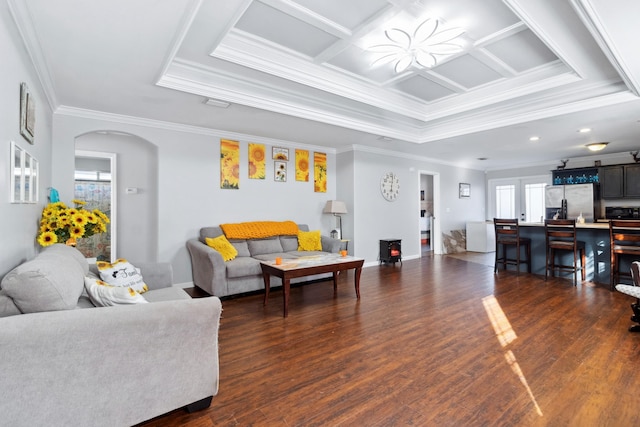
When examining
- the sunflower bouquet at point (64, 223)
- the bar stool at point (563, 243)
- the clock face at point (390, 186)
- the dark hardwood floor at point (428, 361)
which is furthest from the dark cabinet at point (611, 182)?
the sunflower bouquet at point (64, 223)

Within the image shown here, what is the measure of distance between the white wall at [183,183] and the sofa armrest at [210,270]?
49cm

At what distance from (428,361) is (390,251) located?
4.19 meters

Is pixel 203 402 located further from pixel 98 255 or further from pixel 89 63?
pixel 98 255

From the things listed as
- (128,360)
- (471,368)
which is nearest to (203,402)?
(128,360)

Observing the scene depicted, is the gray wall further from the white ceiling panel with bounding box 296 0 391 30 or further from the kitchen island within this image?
the white ceiling panel with bounding box 296 0 391 30

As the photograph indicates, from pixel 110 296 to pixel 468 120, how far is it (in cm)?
527

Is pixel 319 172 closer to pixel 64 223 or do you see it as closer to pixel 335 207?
pixel 335 207

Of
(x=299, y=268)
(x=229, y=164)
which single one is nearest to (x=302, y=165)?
(x=229, y=164)

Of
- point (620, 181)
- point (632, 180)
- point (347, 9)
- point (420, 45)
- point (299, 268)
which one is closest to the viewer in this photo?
point (347, 9)

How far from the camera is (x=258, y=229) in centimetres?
529

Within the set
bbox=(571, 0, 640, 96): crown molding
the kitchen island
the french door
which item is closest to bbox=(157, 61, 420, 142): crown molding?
bbox=(571, 0, 640, 96): crown molding

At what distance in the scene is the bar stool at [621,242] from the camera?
439 cm

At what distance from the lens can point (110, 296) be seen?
2004 mm

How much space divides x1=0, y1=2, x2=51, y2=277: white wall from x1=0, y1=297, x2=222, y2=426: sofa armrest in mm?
905
